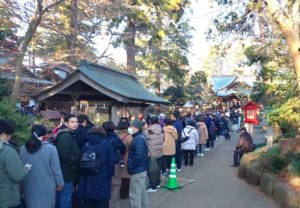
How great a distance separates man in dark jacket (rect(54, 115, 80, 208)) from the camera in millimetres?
5797

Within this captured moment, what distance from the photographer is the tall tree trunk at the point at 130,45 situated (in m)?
18.4

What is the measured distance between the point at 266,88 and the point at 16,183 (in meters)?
15.5

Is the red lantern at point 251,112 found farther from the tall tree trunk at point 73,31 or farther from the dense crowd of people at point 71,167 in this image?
the dense crowd of people at point 71,167

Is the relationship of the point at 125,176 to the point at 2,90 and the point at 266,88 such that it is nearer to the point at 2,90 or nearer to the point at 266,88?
the point at 2,90

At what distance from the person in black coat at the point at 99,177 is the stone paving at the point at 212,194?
1.88 m

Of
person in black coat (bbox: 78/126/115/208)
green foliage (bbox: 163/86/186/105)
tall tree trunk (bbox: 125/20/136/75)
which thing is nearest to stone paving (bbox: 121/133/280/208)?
person in black coat (bbox: 78/126/115/208)

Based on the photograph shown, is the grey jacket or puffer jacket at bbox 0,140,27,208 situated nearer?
puffer jacket at bbox 0,140,27,208

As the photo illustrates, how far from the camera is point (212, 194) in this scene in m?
9.21

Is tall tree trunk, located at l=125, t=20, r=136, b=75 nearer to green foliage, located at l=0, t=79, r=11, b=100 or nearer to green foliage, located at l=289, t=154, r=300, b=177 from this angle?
green foliage, located at l=0, t=79, r=11, b=100

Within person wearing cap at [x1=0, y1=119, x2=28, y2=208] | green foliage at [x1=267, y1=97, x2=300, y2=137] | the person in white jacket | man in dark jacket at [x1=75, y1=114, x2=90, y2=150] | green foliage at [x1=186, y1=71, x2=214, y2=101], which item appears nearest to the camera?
person wearing cap at [x1=0, y1=119, x2=28, y2=208]

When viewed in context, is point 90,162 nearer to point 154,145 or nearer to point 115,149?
point 115,149

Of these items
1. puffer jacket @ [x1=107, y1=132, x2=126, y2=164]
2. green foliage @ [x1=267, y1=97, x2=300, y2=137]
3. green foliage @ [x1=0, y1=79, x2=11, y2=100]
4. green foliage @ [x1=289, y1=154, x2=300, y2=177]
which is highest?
green foliage @ [x1=0, y1=79, x2=11, y2=100]

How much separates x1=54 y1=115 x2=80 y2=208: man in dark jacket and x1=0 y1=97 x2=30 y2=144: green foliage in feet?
4.20

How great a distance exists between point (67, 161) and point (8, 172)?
1446 mm
